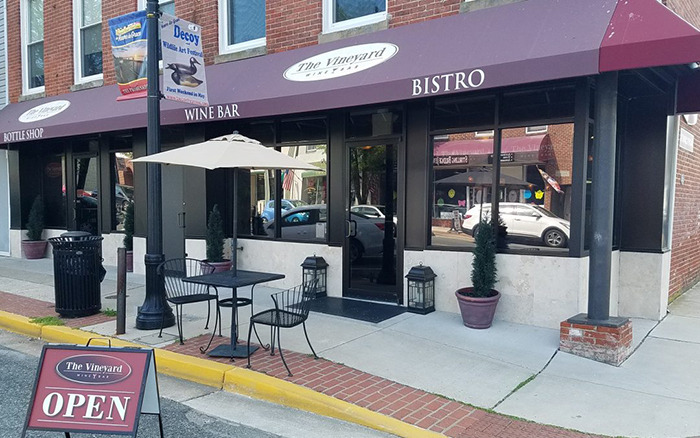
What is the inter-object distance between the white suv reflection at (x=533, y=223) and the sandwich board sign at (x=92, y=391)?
4.82 metres

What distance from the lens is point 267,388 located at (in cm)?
473

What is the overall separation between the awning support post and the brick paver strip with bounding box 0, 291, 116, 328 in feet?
20.3

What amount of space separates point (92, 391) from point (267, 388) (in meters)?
1.83

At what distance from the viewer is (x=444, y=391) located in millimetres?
4734

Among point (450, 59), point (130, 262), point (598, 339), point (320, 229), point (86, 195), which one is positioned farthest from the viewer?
point (86, 195)

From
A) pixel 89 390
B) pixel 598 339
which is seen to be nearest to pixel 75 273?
pixel 89 390

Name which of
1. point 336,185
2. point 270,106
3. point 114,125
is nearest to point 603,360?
point 336,185

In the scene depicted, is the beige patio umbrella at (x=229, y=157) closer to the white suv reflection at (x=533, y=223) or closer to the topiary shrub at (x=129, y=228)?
the white suv reflection at (x=533, y=223)

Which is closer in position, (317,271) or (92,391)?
(92,391)

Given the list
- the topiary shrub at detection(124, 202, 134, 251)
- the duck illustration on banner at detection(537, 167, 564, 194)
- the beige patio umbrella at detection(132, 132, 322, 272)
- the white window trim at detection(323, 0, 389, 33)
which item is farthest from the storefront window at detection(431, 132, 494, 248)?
the topiary shrub at detection(124, 202, 134, 251)

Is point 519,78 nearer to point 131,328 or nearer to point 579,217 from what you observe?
point 579,217

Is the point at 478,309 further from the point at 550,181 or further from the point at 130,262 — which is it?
the point at 130,262

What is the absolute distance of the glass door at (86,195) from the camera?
1245cm

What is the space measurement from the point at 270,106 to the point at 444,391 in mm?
4911
